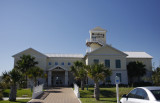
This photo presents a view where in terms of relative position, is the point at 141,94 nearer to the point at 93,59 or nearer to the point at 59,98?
the point at 59,98

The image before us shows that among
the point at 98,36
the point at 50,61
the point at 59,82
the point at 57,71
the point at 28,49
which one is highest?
the point at 98,36

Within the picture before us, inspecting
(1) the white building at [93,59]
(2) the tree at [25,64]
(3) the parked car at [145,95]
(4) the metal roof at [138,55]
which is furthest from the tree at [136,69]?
(3) the parked car at [145,95]

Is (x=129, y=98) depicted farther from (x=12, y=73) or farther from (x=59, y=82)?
(x=59, y=82)

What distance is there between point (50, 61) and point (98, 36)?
1252 cm

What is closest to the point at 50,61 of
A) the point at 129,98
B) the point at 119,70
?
the point at 119,70

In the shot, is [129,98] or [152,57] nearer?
[129,98]

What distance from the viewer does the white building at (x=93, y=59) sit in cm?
3244

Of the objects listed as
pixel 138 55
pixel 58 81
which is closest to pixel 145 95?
pixel 58 81

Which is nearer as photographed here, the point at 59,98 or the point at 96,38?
the point at 59,98

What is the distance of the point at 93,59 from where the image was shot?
106 feet

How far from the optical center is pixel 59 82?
3538 cm

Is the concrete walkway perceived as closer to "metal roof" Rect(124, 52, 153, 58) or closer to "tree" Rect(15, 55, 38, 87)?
"tree" Rect(15, 55, 38, 87)

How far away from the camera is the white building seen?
3244 cm

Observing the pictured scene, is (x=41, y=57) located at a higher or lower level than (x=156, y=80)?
higher
